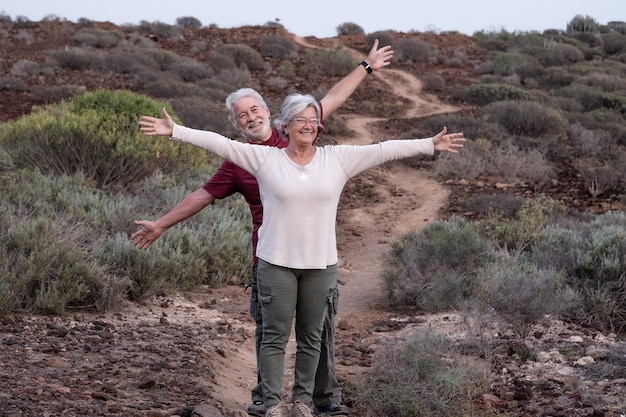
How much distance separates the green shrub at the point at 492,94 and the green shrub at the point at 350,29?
60.6 ft

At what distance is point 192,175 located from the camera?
1201cm

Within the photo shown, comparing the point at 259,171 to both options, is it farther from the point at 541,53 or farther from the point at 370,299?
the point at 541,53

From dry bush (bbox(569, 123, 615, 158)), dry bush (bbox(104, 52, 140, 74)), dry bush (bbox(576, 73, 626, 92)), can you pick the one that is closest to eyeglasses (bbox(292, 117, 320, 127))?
dry bush (bbox(569, 123, 615, 158))

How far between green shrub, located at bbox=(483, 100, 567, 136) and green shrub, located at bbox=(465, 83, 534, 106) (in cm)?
391

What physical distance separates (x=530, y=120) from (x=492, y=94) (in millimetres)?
5541

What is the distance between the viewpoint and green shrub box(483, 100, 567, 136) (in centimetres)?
1847

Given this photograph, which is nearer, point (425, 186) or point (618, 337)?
point (618, 337)

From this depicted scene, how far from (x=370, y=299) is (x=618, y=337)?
257 centimetres

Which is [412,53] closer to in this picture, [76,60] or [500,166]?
[76,60]

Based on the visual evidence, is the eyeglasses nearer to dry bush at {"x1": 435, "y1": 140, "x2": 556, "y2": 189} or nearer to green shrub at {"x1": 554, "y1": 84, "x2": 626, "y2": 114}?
dry bush at {"x1": 435, "y1": 140, "x2": 556, "y2": 189}

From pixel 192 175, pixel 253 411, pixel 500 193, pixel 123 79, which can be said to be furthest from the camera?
pixel 123 79

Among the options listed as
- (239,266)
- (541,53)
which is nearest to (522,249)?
(239,266)

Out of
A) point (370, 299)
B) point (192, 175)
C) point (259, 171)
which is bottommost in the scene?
point (370, 299)

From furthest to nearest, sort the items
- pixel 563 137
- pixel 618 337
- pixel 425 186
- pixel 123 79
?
pixel 123 79
pixel 563 137
pixel 425 186
pixel 618 337
